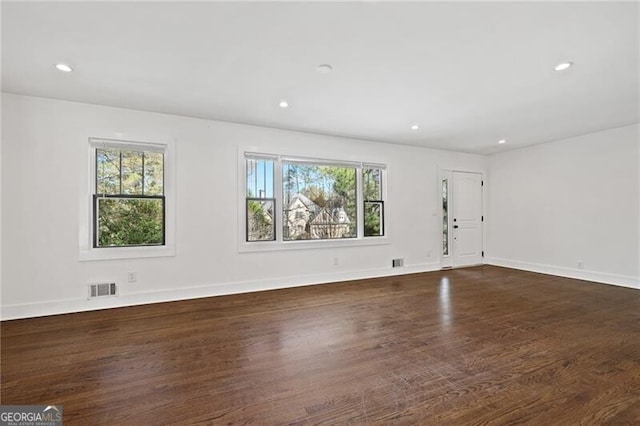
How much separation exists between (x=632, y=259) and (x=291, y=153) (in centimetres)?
553

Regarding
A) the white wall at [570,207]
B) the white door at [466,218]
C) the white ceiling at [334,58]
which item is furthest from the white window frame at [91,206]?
the white wall at [570,207]

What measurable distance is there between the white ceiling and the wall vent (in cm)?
224

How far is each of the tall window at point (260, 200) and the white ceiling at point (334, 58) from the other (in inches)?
33.6

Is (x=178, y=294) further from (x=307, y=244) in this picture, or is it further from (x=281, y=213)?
(x=307, y=244)

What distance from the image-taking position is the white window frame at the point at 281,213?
4578 mm

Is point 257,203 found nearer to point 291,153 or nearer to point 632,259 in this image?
point 291,153

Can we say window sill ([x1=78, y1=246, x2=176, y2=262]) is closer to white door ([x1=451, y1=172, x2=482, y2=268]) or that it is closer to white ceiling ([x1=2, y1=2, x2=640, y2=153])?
white ceiling ([x1=2, y1=2, x2=640, y2=153])

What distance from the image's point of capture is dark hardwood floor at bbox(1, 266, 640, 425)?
71.5 inches

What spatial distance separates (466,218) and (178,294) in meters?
5.80

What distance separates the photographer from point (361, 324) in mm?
3221

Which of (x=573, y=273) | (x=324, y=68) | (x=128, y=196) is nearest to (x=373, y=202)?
(x=324, y=68)

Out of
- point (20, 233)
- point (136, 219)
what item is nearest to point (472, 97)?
point (136, 219)

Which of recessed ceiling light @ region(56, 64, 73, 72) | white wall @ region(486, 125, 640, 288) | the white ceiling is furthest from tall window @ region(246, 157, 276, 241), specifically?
white wall @ region(486, 125, 640, 288)

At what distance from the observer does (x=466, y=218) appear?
6.68 metres
